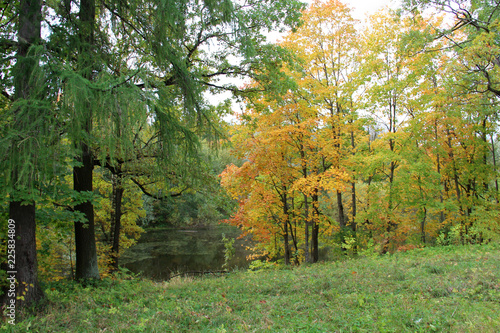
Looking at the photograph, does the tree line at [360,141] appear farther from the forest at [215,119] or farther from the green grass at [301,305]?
the green grass at [301,305]

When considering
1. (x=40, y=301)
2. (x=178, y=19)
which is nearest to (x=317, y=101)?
(x=178, y=19)

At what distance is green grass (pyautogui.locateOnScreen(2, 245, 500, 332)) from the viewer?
333 centimetres

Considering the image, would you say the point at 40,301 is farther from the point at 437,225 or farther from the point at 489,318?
the point at 437,225

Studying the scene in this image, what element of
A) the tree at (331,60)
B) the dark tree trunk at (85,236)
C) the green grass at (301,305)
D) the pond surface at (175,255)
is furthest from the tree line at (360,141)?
the pond surface at (175,255)

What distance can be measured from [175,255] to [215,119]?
47.1ft

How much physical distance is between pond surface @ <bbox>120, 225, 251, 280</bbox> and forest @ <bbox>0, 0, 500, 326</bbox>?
163 inches

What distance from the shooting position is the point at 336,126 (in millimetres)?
10211

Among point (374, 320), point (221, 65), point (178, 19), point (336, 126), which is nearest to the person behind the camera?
point (374, 320)

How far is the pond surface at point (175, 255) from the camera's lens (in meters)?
15.0

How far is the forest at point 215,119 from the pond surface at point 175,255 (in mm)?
4147

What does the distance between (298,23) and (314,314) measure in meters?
6.21

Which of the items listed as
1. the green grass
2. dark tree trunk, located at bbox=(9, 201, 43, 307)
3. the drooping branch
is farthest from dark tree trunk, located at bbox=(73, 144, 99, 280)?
dark tree trunk, located at bbox=(9, 201, 43, 307)

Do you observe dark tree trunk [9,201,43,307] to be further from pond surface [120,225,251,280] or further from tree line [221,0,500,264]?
pond surface [120,225,251,280]

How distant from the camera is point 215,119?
7035 mm
